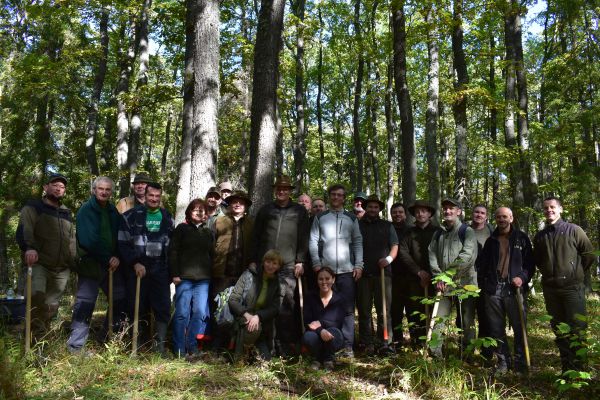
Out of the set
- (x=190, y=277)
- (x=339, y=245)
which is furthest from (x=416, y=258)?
(x=190, y=277)

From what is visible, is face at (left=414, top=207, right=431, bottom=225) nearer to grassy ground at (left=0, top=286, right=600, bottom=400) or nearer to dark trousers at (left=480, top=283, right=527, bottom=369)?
dark trousers at (left=480, top=283, right=527, bottom=369)

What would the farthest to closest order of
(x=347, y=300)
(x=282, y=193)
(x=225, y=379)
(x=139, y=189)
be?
(x=139, y=189), (x=282, y=193), (x=347, y=300), (x=225, y=379)

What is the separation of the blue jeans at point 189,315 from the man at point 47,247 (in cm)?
145

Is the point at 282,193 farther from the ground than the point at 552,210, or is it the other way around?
the point at 282,193

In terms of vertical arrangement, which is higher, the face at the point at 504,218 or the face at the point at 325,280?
the face at the point at 504,218

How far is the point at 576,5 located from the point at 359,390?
12.9m

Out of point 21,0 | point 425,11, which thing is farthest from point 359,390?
point 21,0

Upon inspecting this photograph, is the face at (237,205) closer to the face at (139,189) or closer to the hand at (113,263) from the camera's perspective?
the face at (139,189)

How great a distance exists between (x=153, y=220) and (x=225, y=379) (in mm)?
2434

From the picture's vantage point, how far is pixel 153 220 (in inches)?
237

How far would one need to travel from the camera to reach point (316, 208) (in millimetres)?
7965

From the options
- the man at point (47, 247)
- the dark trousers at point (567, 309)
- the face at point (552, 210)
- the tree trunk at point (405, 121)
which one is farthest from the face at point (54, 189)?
the tree trunk at point (405, 121)

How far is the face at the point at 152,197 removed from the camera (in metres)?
5.90

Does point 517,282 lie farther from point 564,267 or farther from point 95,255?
point 95,255
